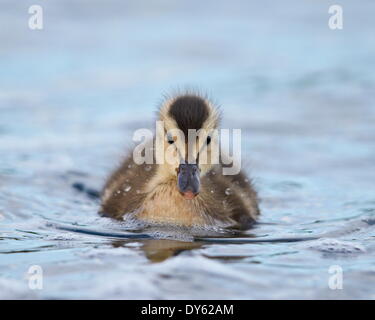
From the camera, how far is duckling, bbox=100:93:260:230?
5863mm

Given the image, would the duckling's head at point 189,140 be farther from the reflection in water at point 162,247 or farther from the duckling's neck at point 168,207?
the reflection in water at point 162,247

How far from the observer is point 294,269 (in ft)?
15.9

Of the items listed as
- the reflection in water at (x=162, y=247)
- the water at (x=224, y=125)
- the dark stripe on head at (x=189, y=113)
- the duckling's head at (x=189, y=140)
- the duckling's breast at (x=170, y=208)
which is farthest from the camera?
the duckling's breast at (x=170, y=208)

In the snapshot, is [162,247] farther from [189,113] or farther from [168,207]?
[189,113]

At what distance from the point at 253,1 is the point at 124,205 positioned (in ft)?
33.1

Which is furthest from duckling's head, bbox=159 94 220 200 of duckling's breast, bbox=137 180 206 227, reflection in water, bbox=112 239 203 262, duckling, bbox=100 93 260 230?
reflection in water, bbox=112 239 203 262

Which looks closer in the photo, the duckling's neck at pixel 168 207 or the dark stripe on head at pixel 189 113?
the dark stripe on head at pixel 189 113

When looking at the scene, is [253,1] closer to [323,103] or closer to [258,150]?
[323,103]

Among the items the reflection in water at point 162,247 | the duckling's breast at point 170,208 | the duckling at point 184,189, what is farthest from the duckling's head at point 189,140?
the reflection in water at point 162,247

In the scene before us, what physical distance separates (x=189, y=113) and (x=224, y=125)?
13.9 ft

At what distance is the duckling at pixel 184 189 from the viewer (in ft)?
19.2

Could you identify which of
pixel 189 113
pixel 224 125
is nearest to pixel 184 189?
pixel 189 113

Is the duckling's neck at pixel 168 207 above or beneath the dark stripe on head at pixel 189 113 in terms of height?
beneath

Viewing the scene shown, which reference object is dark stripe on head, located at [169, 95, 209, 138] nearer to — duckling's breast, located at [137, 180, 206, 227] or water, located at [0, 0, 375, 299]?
duckling's breast, located at [137, 180, 206, 227]
